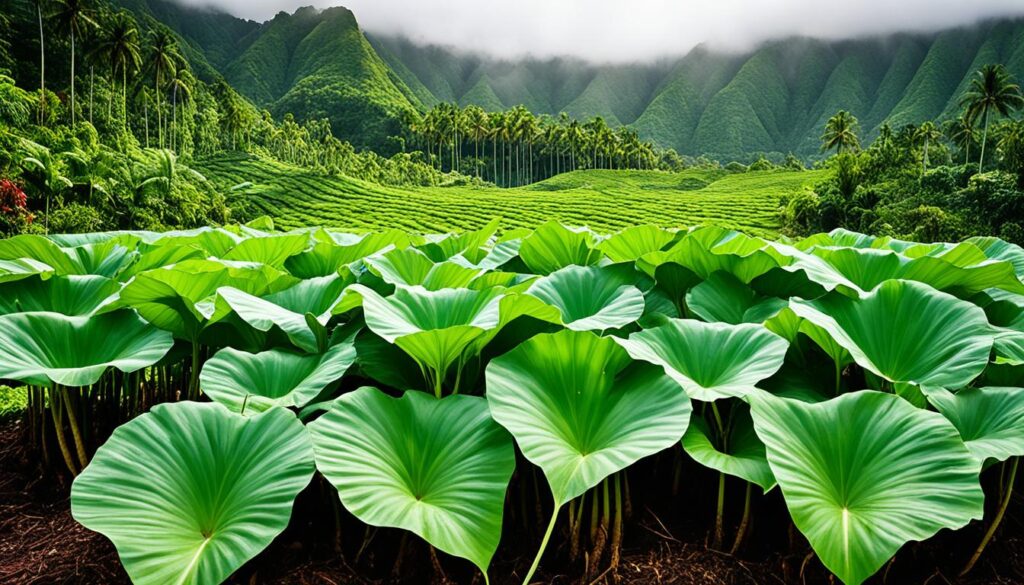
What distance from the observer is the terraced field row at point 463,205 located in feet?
102

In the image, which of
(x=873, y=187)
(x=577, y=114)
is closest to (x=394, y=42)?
(x=577, y=114)

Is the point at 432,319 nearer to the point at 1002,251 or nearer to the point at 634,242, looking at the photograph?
the point at 634,242

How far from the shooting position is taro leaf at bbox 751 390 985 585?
0.91 m

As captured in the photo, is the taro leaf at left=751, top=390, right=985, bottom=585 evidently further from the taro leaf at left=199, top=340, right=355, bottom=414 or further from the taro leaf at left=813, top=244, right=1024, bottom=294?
the taro leaf at left=199, top=340, right=355, bottom=414

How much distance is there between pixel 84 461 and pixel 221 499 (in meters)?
0.83

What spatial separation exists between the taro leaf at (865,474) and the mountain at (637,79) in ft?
305

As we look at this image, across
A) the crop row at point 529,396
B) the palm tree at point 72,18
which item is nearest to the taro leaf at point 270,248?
the crop row at point 529,396

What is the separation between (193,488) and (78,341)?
25.6 inches

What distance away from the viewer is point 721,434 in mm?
1272

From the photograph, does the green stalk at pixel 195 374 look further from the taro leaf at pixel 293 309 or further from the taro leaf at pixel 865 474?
the taro leaf at pixel 865 474

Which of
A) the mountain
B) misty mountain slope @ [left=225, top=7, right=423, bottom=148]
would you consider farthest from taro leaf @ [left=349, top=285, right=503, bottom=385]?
the mountain

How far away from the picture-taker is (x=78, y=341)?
1.43m

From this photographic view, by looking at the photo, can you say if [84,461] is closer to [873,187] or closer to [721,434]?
[721,434]

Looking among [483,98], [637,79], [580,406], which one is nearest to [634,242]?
[580,406]
